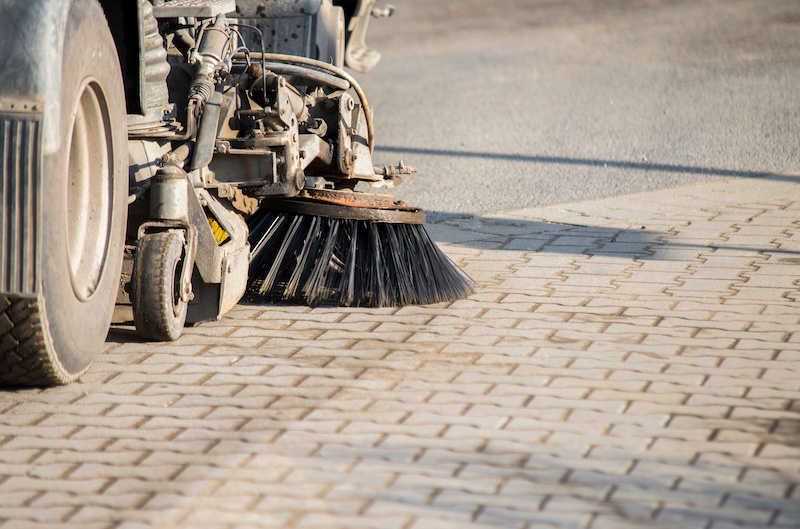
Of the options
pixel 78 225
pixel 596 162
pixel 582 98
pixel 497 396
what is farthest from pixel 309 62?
pixel 582 98

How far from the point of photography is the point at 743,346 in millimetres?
3482

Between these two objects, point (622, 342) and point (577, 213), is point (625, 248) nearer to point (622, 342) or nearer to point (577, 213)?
point (577, 213)

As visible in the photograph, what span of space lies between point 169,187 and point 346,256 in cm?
96

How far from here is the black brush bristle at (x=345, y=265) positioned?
13.3ft

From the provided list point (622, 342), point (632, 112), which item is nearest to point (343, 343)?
point (622, 342)

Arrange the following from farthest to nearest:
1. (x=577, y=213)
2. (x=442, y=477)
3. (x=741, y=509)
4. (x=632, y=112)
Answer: (x=632, y=112) → (x=577, y=213) → (x=442, y=477) → (x=741, y=509)

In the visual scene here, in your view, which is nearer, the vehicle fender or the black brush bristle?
the vehicle fender

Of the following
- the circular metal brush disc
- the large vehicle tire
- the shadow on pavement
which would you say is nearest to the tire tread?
the large vehicle tire

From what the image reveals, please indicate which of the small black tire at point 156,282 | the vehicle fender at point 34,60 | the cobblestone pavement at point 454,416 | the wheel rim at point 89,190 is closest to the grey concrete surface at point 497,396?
the cobblestone pavement at point 454,416

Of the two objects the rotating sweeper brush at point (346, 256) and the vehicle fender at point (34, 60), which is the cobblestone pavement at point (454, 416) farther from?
the vehicle fender at point (34, 60)

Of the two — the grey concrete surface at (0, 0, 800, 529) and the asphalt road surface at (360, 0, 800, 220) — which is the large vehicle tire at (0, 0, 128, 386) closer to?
the grey concrete surface at (0, 0, 800, 529)

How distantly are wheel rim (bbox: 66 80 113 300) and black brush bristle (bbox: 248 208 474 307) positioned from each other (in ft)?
3.40

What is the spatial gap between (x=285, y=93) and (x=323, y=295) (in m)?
0.91

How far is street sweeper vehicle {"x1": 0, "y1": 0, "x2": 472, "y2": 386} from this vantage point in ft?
8.60
